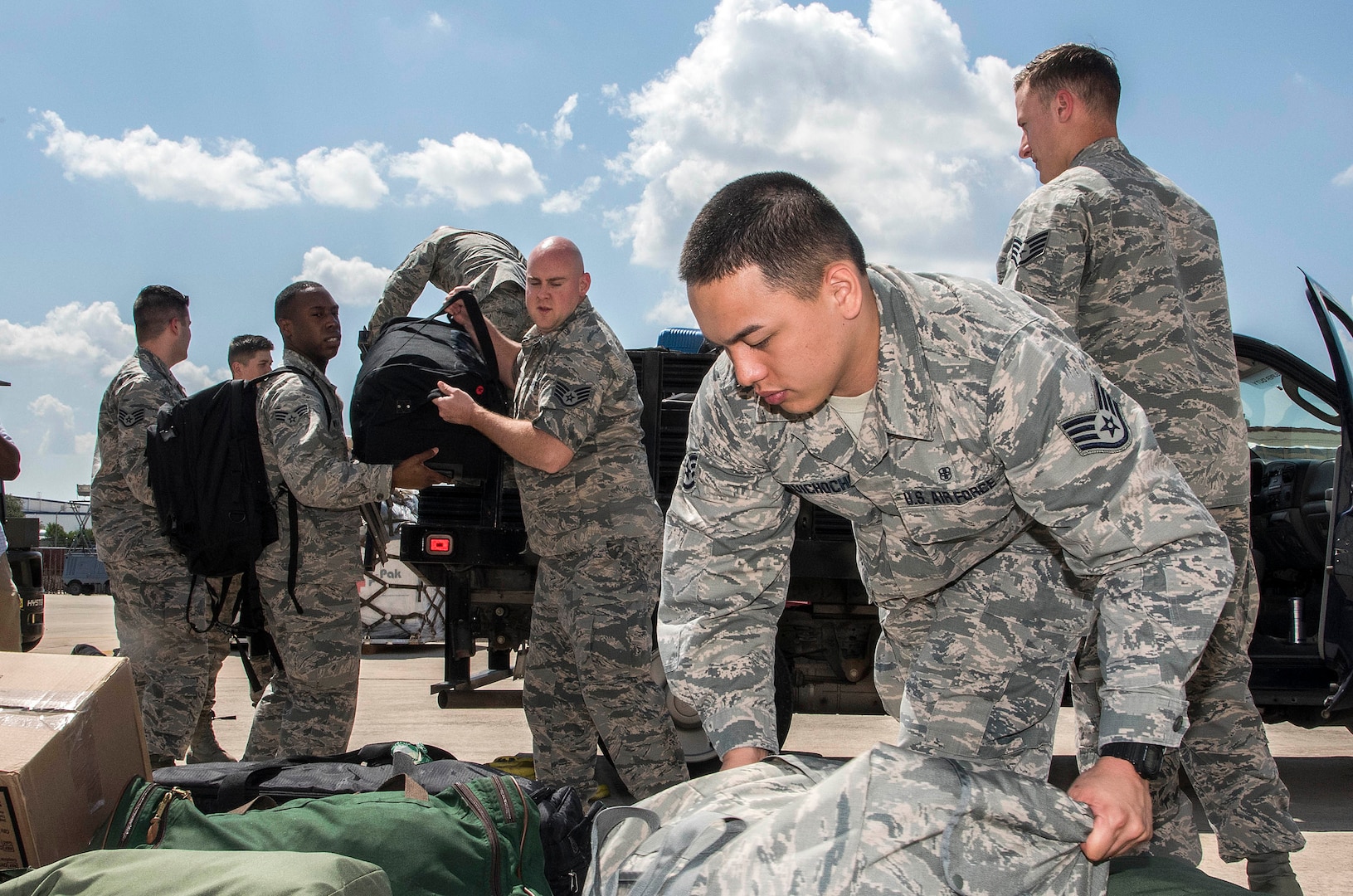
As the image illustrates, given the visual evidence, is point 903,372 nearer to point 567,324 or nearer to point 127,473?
point 567,324

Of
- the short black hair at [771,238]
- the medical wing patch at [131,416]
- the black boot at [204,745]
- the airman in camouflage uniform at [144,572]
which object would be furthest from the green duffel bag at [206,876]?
the black boot at [204,745]

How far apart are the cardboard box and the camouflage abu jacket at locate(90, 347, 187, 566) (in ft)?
6.85

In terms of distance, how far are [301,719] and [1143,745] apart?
3031mm

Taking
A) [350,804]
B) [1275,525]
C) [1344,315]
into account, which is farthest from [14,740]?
[1275,525]

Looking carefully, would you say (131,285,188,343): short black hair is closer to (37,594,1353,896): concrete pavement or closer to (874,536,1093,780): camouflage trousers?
(37,594,1353,896): concrete pavement

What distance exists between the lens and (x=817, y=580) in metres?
4.52

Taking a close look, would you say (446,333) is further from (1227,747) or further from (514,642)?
(1227,747)

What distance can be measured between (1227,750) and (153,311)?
4.59m

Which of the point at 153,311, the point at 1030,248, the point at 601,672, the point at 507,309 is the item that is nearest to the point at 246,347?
the point at 153,311

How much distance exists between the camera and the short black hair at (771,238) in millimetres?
1648

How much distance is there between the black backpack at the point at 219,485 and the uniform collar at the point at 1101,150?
274cm

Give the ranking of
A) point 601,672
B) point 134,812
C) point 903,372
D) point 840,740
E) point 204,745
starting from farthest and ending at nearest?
point 840,740, point 204,745, point 601,672, point 134,812, point 903,372

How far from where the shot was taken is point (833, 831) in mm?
1219

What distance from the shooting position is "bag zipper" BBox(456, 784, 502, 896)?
2.03 meters
